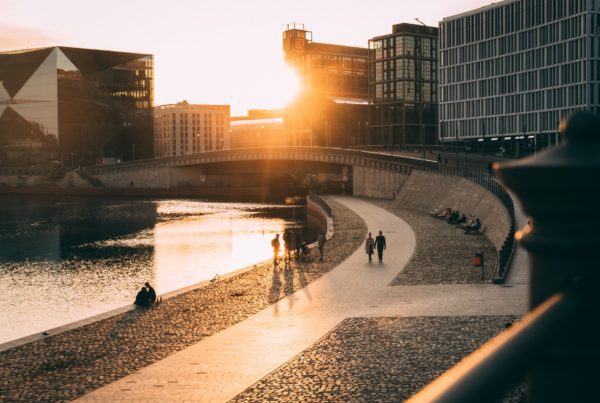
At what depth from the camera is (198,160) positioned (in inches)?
5143

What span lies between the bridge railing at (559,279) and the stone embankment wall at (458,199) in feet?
125

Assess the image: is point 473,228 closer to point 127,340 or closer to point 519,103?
point 127,340

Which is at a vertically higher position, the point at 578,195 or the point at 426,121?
the point at 426,121

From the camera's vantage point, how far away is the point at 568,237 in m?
1.90

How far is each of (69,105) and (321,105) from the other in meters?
62.1

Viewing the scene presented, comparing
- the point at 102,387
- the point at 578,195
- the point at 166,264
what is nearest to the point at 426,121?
the point at 166,264

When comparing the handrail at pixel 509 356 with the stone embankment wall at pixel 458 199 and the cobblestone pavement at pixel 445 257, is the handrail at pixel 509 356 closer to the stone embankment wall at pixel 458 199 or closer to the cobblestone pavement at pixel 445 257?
the cobblestone pavement at pixel 445 257

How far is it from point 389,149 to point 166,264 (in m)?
80.6

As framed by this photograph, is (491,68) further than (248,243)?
Yes

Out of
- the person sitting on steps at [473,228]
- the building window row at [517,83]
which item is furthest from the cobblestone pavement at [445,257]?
the building window row at [517,83]

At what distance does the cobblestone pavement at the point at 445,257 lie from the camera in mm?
29312

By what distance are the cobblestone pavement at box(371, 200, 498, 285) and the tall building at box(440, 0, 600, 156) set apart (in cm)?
4290

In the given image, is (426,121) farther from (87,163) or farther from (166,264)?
(166,264)

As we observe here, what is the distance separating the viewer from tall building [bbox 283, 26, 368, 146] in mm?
182375
